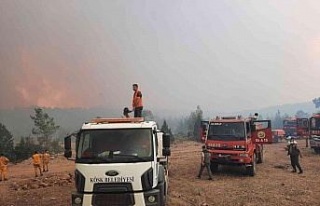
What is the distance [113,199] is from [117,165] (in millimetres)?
744

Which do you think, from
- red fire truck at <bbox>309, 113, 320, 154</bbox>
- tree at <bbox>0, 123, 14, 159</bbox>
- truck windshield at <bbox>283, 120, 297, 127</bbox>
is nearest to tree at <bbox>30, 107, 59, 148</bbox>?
tree at <bbox>0, 123, 14, 159</bbox>

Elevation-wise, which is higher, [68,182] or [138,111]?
[138,111]

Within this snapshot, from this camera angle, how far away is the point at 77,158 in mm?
8492

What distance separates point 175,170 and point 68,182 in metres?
5.21

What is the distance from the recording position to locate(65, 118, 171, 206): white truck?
8141 millimetres

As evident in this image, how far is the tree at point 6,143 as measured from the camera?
35.2 m

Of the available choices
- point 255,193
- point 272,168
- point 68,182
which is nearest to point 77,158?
point 255,193

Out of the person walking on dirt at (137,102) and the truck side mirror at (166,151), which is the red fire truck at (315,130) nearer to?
the person walking on dirt at (137,102)

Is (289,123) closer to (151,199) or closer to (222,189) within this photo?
(222,189)

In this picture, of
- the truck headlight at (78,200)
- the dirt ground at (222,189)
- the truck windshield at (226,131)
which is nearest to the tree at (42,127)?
the dirt ground at (222,189)

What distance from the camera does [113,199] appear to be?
8.16m

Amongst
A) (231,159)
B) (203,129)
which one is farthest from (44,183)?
(231,159)

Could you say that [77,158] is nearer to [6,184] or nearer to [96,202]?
[96,202]

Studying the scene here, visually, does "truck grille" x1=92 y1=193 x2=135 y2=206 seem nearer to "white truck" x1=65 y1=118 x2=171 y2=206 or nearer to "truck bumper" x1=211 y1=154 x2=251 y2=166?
"white truck" x1=65 y1=118 x2=171 y2=206
